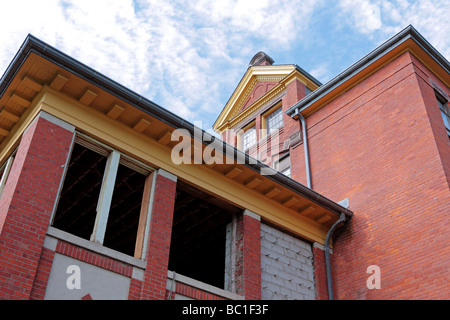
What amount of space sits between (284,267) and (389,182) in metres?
3.50

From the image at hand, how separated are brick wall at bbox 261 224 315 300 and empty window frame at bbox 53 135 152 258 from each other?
292 cm

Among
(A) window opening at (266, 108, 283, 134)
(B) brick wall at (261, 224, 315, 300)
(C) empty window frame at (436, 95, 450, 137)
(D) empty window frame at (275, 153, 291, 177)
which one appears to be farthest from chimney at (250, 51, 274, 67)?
(B) brick wall at (261, 224, 315, 300)

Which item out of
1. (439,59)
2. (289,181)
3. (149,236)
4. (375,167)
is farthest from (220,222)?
(439,59)

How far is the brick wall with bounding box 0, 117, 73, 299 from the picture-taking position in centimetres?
683

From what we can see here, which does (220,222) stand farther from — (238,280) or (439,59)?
(439,59)

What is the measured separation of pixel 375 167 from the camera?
12625mm

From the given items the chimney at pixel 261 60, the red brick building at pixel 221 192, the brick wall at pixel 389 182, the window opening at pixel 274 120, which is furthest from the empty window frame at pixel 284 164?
the chimney at pixel 261 60

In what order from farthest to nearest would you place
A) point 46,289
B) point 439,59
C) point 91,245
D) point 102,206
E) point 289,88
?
point 289,88 → point 439,59 → point 102,206 → point 91,245 → point 46,289

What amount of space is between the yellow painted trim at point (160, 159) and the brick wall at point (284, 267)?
0.31 meters

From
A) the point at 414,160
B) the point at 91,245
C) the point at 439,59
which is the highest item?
the point at 439,59

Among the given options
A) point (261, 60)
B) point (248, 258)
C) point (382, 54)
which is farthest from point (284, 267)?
point (261, 60)

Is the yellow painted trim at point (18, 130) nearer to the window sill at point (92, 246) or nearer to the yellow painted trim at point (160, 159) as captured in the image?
the yellow painted trim at point (160, 159)

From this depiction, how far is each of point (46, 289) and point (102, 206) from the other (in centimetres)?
179

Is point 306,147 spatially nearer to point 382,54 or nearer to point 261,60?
point 382,54
